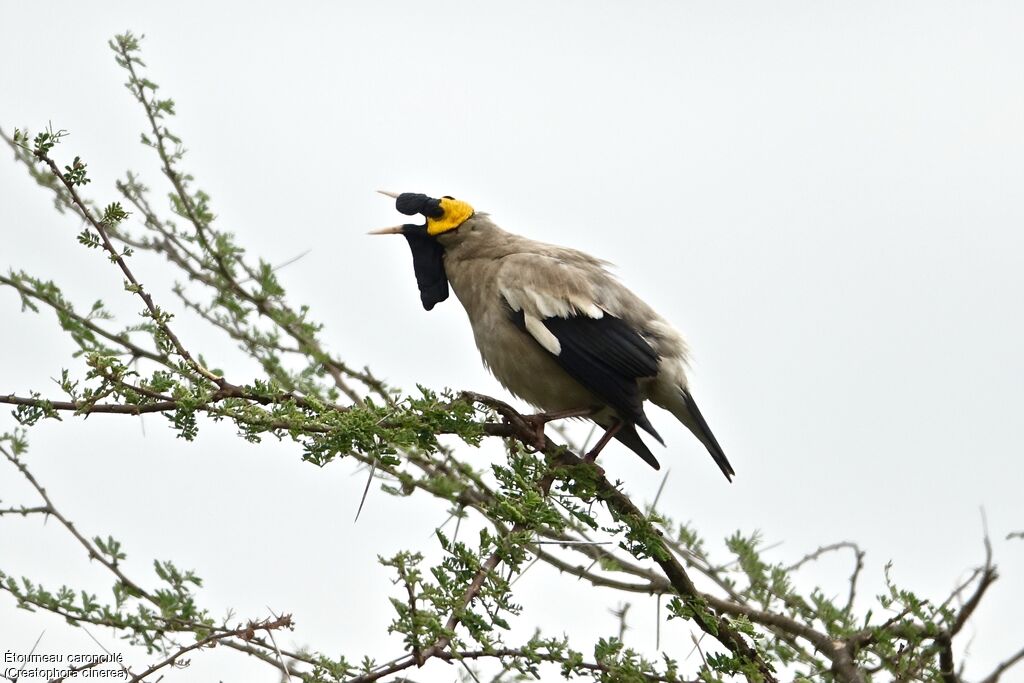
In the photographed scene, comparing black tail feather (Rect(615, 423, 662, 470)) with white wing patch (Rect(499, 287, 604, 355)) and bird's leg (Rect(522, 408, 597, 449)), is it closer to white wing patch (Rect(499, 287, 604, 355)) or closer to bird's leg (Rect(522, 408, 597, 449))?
bird's leg (Rect(522, 408, 597, 449))

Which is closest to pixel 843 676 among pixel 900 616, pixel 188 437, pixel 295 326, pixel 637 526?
pixel 900 616

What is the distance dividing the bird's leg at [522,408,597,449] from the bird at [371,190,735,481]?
1 centimetres

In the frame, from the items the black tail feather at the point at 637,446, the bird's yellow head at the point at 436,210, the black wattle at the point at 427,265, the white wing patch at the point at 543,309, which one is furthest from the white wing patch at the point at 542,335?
the bird's yellow head at the point at 436,210

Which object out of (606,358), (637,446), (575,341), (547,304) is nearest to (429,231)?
(547,304)

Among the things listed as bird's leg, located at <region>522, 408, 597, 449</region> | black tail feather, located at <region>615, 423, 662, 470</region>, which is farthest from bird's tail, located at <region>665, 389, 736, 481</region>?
bird's leg, located at <region>522, 408, 597, 449</region>

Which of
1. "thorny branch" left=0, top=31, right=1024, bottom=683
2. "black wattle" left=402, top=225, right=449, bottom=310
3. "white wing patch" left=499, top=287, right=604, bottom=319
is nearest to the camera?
"thorny branch" left=0, top=31, right=1024, bottom=683

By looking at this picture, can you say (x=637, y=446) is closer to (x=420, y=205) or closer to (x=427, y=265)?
(x=427, y=265)

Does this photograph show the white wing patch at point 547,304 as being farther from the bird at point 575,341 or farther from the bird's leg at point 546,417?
the bird's leg at point 546,417

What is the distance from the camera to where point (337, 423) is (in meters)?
3.92

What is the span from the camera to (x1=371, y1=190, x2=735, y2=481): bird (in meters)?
5.75

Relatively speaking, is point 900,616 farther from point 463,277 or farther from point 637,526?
Answer: point 463,277

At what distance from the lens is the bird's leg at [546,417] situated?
5102 millimetres

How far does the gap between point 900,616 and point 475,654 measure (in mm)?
1578

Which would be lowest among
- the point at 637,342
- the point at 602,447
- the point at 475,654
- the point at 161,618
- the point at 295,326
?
the point at 475,654
